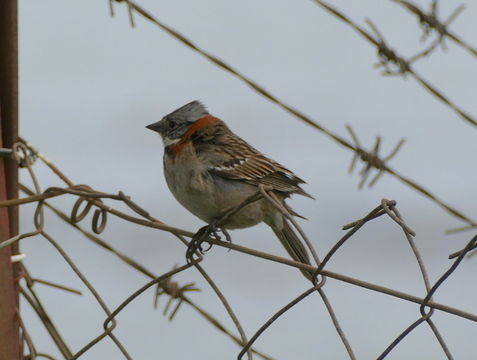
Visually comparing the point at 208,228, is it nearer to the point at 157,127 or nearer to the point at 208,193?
the point at 208,193

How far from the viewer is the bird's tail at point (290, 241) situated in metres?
3.69

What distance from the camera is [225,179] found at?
348 cm

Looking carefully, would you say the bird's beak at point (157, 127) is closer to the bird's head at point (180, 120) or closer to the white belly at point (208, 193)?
the bird's head at point (180, 120)

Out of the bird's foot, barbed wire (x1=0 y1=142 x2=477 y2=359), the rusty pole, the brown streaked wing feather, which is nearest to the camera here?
barbed wire (x1=0 y1=142 x2=477 y2=359)

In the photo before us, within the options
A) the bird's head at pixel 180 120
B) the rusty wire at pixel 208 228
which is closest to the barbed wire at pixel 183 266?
the rusty wire at pixel 208 228

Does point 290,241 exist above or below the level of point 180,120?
below

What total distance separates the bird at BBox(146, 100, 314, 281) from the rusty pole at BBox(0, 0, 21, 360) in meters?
1.06

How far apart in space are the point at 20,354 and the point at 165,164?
1.39 metres

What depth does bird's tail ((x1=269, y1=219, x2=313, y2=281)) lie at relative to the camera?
3.69 metres

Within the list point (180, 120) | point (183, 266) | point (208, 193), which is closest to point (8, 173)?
point (183, 266)

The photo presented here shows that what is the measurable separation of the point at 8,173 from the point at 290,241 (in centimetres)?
165

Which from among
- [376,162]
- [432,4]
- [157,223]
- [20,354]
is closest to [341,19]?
[432,4]

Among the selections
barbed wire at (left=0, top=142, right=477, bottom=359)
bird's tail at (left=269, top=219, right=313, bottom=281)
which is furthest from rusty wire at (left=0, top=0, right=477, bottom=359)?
bird's tail at (left=269, top=219, right=313, bottom=281)

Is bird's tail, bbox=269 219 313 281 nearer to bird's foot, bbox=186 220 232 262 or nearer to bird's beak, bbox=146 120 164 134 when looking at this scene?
bird's foot, bbox=186 220 232 262
